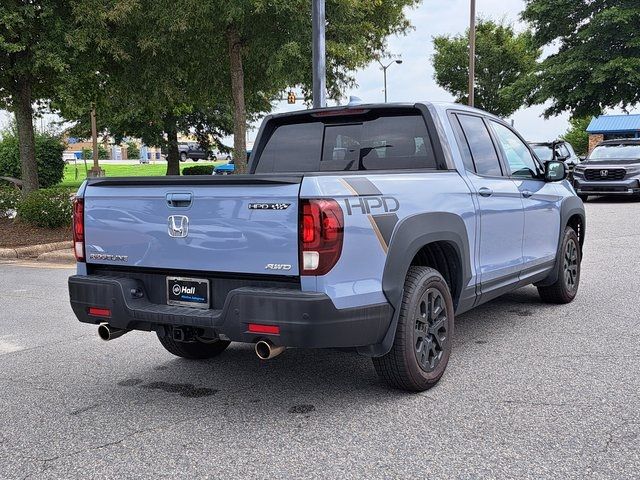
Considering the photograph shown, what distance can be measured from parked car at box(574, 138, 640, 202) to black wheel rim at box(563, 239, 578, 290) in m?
13.5

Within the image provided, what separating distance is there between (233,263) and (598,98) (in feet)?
113

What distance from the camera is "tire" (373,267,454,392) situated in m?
4.08

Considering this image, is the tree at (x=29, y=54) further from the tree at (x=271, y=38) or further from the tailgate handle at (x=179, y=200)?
the tailgate handle at (x=179, y=200)

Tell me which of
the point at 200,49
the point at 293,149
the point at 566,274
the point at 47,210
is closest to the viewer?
the point at 293,149

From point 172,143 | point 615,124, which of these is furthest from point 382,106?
point 615,124

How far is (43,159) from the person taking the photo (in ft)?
102

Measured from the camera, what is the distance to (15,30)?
14.1 m

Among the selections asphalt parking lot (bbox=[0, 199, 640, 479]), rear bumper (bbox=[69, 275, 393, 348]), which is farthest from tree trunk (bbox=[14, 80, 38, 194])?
rear bumper (bbox=[69, 275, 393, 348])

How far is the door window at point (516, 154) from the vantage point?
19.1 feet

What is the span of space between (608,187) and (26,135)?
15.6 meters

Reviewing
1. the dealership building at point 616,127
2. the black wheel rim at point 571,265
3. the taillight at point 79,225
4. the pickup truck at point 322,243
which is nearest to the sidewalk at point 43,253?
the pickup truck at point 322,243

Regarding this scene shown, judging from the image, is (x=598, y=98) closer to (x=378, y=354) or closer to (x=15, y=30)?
(x=15, y=30)

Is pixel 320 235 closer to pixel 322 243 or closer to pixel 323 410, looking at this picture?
pixel 322 243

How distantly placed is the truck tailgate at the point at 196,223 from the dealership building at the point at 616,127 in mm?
57098
